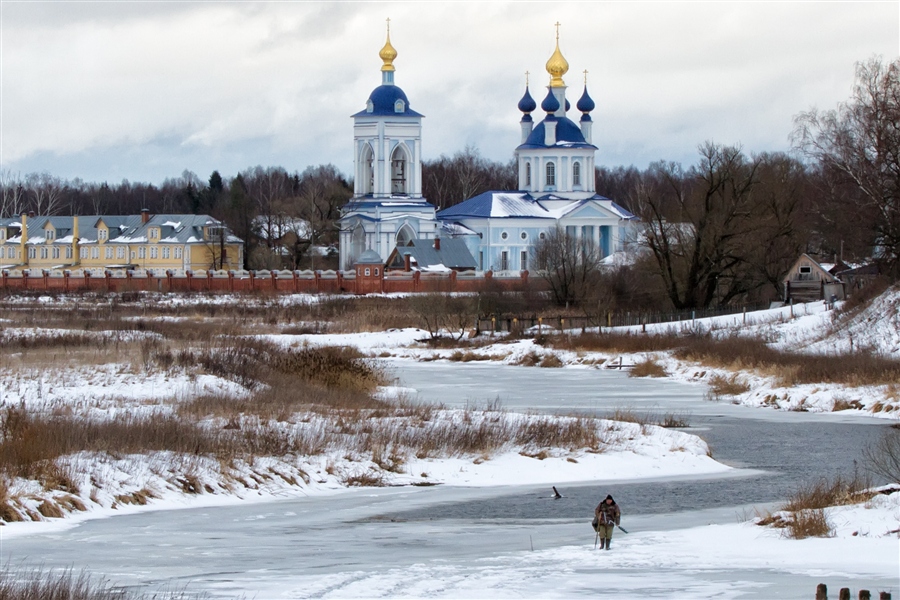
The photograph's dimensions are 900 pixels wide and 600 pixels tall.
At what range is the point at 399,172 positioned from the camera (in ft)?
279

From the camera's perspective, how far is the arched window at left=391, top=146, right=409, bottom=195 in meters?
83.9

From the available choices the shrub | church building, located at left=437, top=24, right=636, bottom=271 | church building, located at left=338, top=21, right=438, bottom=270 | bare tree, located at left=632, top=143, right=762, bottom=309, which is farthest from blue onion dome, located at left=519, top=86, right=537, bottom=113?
the shrub

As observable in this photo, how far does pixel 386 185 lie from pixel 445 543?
6959 cm

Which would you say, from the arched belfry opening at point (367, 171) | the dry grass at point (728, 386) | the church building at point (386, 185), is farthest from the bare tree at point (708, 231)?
the arched belfry opening at point (367, 171)

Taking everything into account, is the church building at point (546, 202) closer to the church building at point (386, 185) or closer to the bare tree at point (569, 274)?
the church building at point (386, 185)

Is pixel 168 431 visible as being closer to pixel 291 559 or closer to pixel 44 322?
pixel 291 559

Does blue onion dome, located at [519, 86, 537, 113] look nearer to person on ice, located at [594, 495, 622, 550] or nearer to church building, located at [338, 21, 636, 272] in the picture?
church building, located at [338, 21, 636, 272]

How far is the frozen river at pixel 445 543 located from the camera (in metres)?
10.9

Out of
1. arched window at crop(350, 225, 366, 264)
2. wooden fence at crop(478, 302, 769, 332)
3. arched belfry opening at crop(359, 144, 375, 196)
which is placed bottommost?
wooden fence at crop(478, 302, 769, 332)

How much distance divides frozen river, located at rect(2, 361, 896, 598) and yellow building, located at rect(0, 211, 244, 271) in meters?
70.1

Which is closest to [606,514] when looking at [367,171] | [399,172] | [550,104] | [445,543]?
[445,543]

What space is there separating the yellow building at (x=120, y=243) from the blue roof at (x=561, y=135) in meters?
20.5

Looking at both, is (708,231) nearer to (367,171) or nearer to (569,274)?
(569,274)

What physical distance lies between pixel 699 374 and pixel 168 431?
19836mm
